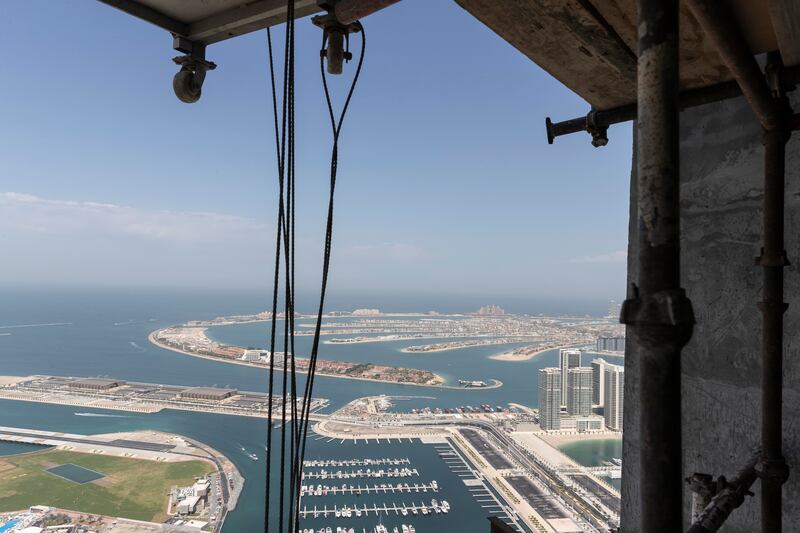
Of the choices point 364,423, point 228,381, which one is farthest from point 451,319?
point 364,423

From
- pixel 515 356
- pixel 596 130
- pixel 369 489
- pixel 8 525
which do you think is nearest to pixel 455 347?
pixel 515 356

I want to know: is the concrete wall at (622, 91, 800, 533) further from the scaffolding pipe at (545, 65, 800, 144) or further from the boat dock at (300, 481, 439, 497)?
the boat dock at (300, 481, 439, 497)

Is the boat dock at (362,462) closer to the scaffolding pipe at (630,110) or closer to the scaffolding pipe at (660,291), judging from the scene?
the scaffolding pipe at (630,110)

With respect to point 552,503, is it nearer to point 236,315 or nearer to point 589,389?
point 589,389

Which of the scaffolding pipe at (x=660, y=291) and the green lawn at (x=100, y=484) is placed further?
the green lawn at (x=100, y=484)

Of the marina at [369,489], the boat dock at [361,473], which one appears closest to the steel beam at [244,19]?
the marina at [369,489]

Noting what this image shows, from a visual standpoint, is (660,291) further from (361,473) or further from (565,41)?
(361,473)
